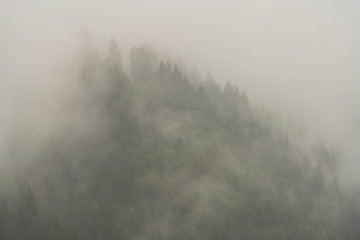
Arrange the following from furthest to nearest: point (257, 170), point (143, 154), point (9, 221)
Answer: point (257, 170) → point (143, 154) → point (9, 221)

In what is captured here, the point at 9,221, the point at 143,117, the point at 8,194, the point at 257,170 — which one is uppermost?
the point at 143,117

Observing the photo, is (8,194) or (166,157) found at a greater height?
(166,157)

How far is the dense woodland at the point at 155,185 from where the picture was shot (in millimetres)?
155000

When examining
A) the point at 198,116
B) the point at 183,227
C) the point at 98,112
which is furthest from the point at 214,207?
the point at 98,112

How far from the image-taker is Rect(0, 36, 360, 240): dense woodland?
509 feet

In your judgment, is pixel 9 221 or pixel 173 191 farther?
pixel 173 191

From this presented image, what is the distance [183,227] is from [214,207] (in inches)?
474

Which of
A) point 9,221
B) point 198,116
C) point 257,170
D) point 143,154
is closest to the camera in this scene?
point 9,221

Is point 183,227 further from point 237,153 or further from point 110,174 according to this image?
point 237,153

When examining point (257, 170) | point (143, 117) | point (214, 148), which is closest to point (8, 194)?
point (143, 117)

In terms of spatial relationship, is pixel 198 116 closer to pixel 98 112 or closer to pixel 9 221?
pixel 98 112

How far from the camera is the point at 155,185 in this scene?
6698 inches

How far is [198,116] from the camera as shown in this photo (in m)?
200

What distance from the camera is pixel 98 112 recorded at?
192625 mm
